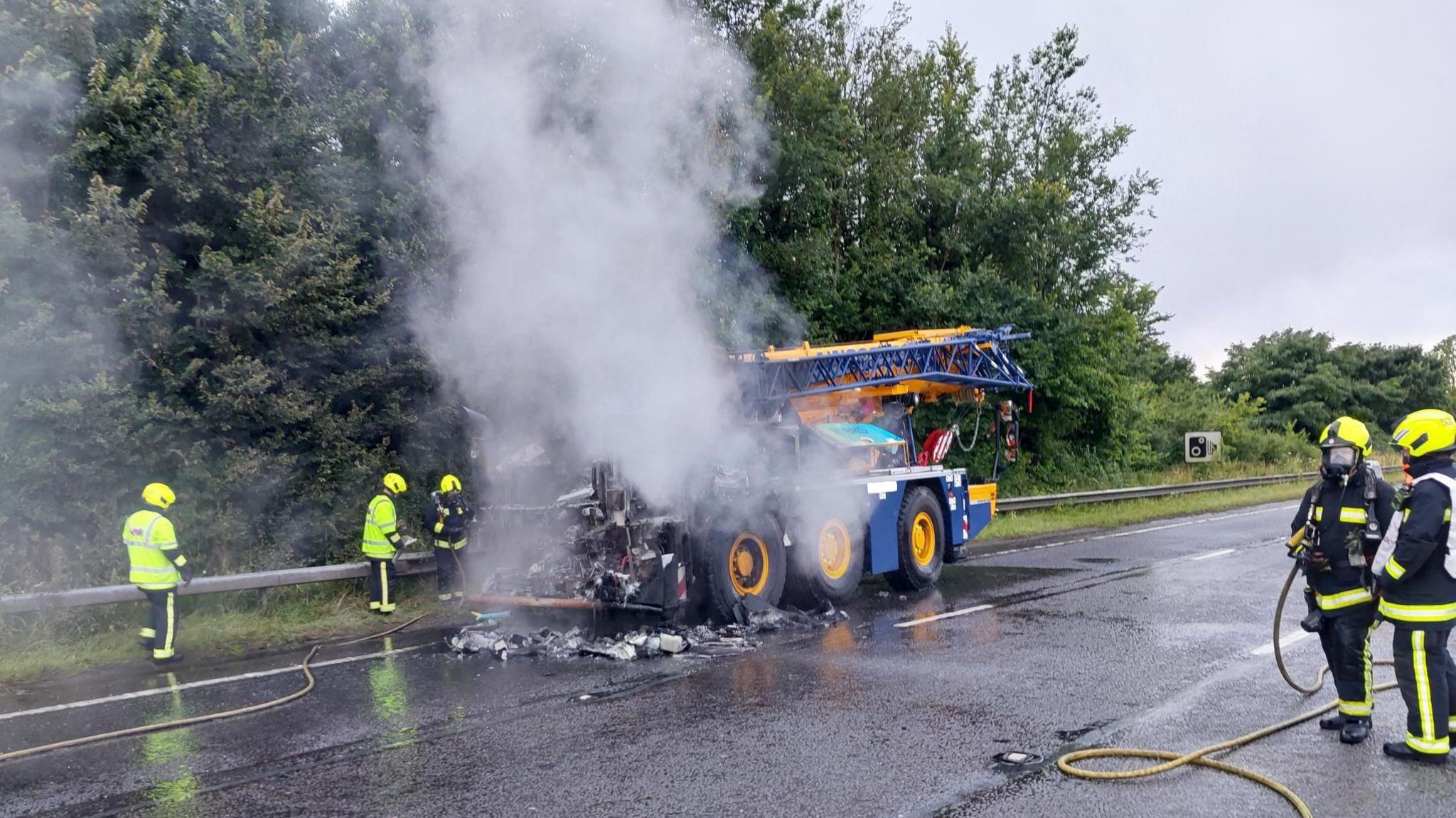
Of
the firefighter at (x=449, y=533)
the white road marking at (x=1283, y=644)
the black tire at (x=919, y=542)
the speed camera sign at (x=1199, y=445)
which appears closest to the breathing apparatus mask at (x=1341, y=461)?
the white road marking at (x=1283, y=644)

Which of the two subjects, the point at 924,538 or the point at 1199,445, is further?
the point at 1199,445

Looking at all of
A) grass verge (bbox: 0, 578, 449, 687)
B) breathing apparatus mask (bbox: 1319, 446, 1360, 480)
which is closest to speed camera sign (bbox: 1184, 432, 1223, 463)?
grass verge (bbox: 0, 578, 449, 687)

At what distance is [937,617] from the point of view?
384 inches

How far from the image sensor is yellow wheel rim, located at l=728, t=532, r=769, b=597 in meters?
9.46

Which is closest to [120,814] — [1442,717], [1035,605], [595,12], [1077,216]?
[1442,717]

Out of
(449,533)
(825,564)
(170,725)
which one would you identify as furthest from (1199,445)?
(170,725)

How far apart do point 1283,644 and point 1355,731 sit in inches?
111

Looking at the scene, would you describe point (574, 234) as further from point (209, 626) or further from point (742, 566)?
point (209, 626)

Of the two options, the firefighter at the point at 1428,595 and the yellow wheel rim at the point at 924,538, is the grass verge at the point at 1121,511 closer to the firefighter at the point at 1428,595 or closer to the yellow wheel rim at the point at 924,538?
the yellow wheel rim at the point at 924,538

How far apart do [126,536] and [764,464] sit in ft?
18.5

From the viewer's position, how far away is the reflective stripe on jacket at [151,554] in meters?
8.50

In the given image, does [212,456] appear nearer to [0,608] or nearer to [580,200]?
[0,608]

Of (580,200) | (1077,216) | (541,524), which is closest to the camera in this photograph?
(541,524)

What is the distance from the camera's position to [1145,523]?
20.8 metres
